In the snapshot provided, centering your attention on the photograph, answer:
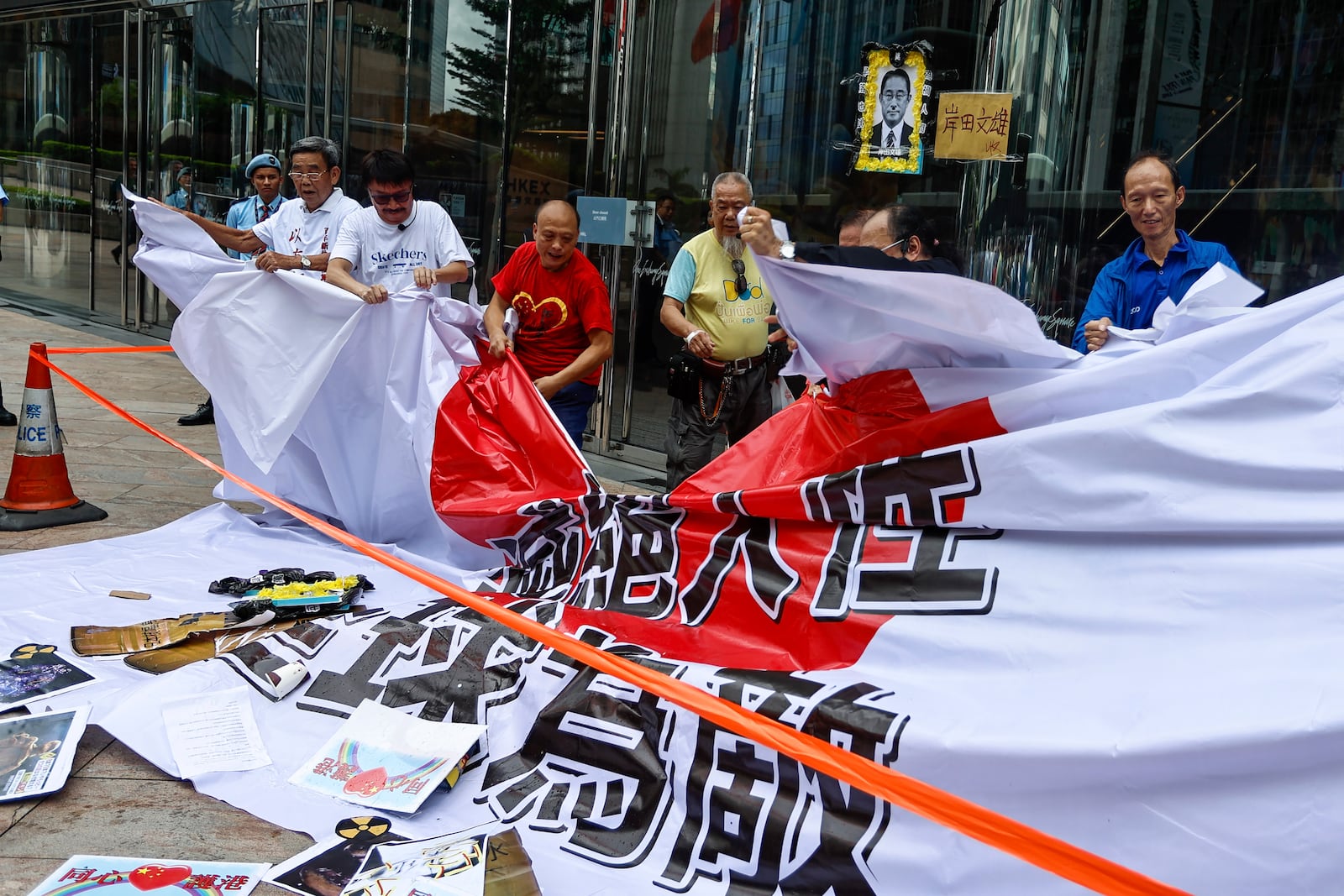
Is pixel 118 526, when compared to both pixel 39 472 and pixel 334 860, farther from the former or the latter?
pixel 334 860

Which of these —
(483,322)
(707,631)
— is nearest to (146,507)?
(483,322)

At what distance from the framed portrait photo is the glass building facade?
0.06 m

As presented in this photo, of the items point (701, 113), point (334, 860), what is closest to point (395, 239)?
point (701, 113)

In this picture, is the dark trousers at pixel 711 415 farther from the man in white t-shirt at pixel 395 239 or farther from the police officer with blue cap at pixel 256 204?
the police officer with blue cap at pixel 256 204

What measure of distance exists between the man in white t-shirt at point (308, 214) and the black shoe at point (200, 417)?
1943 millimetres

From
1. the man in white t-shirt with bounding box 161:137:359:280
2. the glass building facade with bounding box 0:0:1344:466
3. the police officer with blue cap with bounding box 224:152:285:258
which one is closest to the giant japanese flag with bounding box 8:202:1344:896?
the glass building facade with bounding box 0:0:1344:466

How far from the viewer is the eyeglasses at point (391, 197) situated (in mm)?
5238

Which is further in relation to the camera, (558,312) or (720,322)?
(720,322)

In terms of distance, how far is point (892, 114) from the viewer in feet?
19.6

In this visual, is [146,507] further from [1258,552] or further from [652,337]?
[1258,552]

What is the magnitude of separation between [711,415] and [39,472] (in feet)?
9.71

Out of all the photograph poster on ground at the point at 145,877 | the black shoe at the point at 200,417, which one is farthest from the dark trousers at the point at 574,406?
the black shoe at the point at 200,417

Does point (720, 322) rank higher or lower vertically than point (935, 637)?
higher

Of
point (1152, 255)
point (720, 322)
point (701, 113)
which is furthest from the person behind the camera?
point (701, 113)
